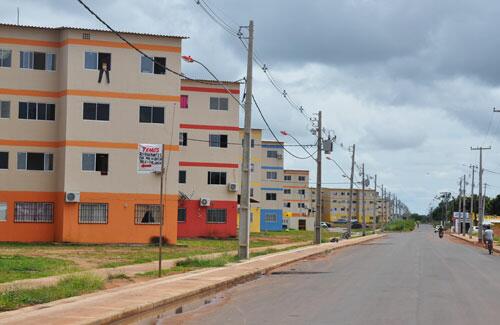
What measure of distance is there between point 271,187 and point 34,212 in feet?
203

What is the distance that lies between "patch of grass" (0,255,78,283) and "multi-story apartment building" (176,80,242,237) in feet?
102

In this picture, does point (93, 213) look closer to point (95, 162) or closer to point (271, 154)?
point (95, 162)

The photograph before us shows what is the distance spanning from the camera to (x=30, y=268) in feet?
76.9

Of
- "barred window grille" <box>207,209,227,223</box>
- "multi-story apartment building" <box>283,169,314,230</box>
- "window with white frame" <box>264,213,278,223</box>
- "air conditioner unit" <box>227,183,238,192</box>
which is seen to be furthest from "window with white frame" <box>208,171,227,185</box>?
"multi-story apartment building" <box>283,169,314,230</box>

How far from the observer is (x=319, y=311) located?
1411 centimetres

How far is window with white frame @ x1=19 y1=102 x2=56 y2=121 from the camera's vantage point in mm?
43469

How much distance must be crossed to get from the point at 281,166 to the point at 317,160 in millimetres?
50446

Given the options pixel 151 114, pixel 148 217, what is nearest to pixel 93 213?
pixel 148 217

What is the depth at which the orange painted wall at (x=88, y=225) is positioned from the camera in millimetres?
42344

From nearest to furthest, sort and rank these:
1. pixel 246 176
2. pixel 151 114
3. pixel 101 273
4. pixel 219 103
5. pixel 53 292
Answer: pixel 53 292 → pixel 101 273 → pixel 246 176 → pixel 151 114 → pixel 219 103

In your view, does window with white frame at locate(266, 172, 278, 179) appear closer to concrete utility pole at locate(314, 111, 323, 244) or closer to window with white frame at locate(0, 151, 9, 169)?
concrete utility pole at locate(314, 111, 323, 244)

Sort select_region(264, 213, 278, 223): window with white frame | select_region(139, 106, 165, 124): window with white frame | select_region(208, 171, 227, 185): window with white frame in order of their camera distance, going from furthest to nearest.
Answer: select_region(264, 213, 278, 223): window with white frame → select_region(208, 171, 227, 185): window with white frame → select_region(139, 106, 165, 124): window with white frame

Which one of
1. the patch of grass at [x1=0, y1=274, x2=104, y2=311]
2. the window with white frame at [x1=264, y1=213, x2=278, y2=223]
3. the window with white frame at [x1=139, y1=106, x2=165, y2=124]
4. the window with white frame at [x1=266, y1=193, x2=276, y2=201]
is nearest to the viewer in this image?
the patch of grass at [x1=0, y1=274, x2=104, y2=311]

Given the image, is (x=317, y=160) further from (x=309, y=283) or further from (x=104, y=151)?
(x=309, y=283)
